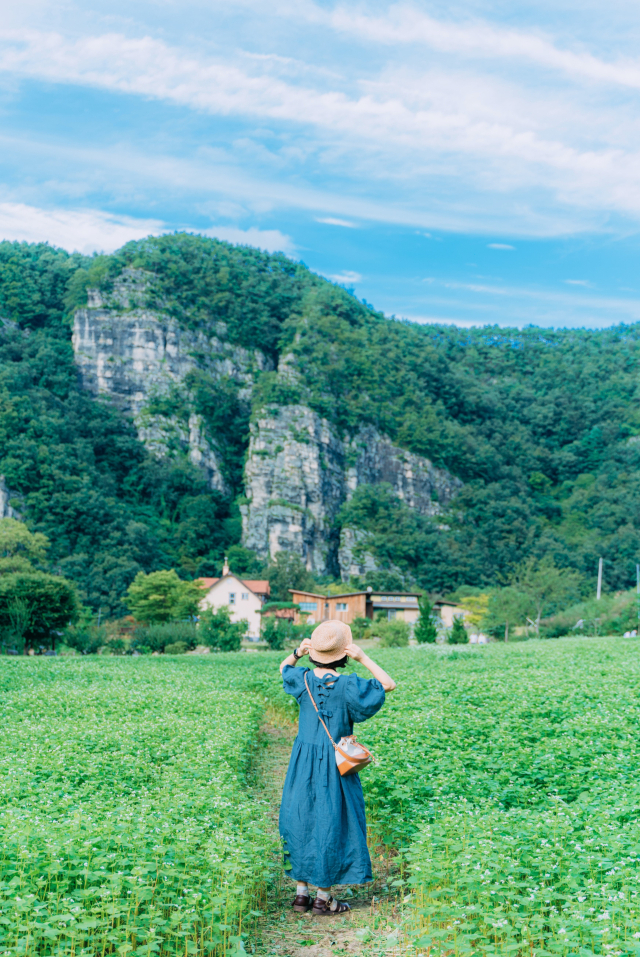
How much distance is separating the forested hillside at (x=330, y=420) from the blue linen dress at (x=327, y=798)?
7141 centimetres

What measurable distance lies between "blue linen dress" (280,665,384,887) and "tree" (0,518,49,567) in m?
65.2

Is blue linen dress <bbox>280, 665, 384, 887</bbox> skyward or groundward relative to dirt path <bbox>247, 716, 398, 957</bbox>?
skyward

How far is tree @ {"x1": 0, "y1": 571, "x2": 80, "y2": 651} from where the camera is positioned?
40656 mm

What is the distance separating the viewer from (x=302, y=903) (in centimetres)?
613

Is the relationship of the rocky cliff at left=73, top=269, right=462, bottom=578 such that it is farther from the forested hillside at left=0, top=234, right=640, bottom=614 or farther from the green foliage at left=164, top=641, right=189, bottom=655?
the green foliage at left=164, top=641, right=189, bottom=655

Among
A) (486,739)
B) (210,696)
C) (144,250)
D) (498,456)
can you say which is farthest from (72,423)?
(486,739)

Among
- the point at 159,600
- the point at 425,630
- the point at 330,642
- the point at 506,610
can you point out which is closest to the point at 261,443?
the point at 159,600

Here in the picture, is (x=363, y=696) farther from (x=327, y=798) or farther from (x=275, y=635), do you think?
(x=275, y=635)

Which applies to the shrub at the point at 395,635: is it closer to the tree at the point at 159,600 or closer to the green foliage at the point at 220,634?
the green foliage at the point at 220,634

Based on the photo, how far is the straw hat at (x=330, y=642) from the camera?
6277 millimetres

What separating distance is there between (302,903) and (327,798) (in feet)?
3.00

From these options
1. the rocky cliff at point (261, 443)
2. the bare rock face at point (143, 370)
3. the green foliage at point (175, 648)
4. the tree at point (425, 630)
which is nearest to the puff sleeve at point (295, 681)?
the green foliage at point (175, 648)

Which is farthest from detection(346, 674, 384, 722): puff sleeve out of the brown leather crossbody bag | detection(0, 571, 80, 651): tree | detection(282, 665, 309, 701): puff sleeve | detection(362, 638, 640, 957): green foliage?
detection(0, 571, 80, 651): tree

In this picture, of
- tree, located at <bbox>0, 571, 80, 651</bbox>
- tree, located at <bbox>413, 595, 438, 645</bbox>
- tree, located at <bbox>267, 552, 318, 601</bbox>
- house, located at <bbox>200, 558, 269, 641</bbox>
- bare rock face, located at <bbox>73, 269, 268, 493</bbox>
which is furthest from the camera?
bare rock face, located at <bbox>73, 269, 268, 493</bbox>
